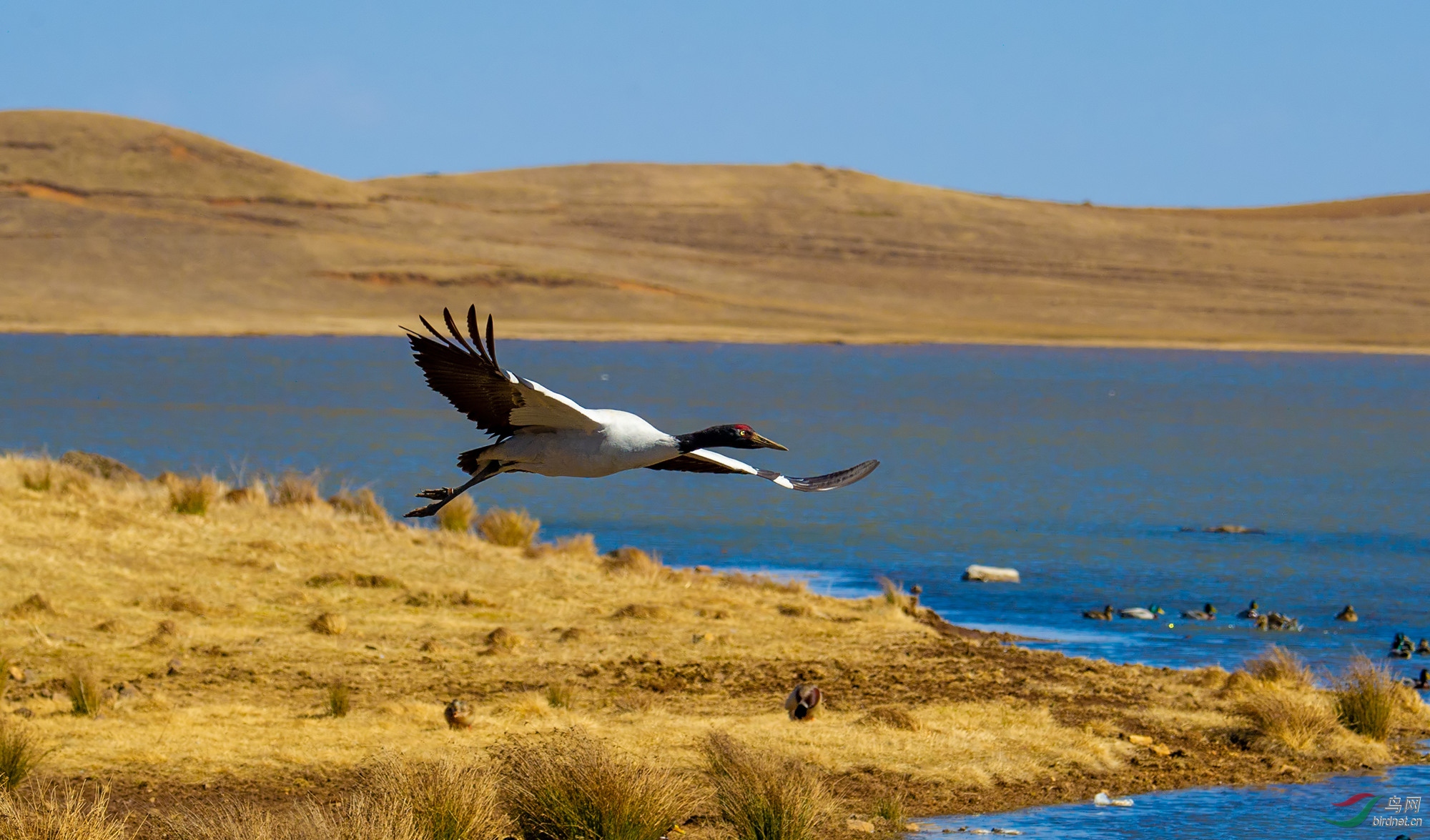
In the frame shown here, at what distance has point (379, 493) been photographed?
3934cm

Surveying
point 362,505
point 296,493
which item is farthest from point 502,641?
point 296,493

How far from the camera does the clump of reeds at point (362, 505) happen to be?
2738 cm

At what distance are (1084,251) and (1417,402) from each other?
226 feet

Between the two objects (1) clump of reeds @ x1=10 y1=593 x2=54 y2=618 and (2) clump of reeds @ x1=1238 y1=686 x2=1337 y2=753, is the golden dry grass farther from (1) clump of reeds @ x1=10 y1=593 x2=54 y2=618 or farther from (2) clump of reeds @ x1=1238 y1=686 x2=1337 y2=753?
(2) clump of reeds @ x1=1238 y1=686 x2=1337 y2=753

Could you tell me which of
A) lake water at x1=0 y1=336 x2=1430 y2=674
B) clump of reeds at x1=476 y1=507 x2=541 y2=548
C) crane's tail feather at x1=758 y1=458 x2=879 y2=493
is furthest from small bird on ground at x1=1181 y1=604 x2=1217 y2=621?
crane's tail feather at x1=758 y1=458 x2=879 y2=493

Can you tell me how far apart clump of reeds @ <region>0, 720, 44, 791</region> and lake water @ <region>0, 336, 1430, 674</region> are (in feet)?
44.2

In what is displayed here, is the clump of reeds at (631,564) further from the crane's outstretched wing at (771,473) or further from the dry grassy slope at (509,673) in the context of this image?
the crane's outstretched wing at (771,473)

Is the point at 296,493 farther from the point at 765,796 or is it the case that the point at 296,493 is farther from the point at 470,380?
the point at 470,380

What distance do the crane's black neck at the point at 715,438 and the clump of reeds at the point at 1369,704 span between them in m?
9.63

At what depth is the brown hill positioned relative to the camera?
130 metres

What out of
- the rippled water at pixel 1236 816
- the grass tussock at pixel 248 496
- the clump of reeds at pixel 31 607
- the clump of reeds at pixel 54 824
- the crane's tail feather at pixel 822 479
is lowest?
the rippled water at pixel 1236 816

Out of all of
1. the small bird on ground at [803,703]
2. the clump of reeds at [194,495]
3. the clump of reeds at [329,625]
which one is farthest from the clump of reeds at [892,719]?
the clump of reeds at [194,495]

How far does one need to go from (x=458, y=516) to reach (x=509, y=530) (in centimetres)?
140

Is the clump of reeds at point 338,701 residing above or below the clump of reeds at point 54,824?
below
